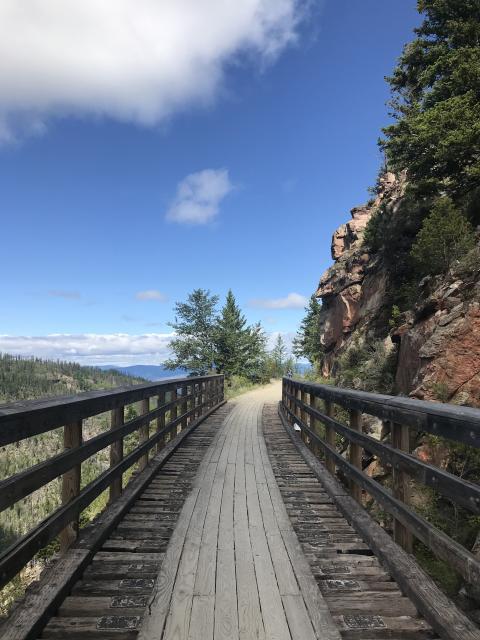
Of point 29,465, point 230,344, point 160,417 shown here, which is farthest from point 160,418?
point 29,465

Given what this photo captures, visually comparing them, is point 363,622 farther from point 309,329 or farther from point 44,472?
point 309,329

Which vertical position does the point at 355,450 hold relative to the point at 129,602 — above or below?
above

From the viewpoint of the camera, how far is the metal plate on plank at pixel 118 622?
2.53 m

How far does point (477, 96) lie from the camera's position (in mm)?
13539

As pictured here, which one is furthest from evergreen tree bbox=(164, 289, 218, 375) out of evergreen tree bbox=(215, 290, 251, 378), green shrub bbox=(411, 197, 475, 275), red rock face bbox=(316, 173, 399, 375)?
green shrub bbox=(411, 197, 475, 275)

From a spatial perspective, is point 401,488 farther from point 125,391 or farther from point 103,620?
→ point 125,391

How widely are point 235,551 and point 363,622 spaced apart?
1.38 metres

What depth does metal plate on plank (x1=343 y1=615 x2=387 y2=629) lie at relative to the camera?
255cm

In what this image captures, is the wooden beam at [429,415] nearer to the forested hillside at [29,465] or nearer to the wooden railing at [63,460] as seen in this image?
the wooden railing at [63,460]

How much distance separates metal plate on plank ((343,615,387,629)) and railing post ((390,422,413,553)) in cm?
89

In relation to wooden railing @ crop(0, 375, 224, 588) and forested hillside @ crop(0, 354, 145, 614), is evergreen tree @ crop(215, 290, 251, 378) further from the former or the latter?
wooden railing @ crop(0, 375, 224, 588)

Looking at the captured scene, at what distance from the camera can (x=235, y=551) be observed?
370 centimetres

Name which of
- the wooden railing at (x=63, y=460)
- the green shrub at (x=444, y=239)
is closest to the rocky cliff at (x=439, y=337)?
the green shrub at (x=444, y=239)

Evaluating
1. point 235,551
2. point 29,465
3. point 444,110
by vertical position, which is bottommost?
point 29,465
